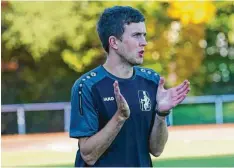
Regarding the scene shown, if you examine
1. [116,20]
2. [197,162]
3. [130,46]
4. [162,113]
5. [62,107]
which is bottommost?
[197,162]

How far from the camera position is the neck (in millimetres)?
3314

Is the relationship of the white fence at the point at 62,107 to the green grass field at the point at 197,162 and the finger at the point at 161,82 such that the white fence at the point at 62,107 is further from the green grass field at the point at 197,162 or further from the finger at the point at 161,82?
the finger at the point at 161,82

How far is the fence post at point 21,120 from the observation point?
2047 centimetres

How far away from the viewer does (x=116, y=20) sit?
3314 millimetres

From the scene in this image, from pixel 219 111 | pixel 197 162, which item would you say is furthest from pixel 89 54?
pixel 197 162

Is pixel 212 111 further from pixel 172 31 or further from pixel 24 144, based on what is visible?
pixel 24 144

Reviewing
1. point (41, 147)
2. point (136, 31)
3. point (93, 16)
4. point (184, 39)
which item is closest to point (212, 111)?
point (184, 39)

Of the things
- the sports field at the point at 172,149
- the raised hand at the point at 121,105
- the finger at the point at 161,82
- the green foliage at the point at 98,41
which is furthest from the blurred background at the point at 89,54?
the raised hand at the point at 121,105

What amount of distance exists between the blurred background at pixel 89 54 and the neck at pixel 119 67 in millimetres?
15901

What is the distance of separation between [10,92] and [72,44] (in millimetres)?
2297

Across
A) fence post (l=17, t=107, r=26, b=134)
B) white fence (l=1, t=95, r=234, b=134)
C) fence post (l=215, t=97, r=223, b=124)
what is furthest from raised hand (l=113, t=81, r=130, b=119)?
fence post (l=17, t=107, r=26, b=134)

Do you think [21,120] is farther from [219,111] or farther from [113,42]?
[113,42]

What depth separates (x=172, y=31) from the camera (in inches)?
800

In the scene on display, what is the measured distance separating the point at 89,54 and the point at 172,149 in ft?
21.6
